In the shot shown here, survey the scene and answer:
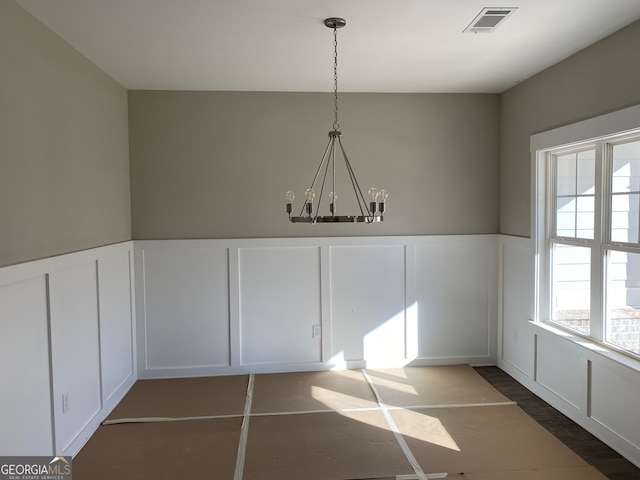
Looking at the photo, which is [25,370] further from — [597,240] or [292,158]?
[597,240]

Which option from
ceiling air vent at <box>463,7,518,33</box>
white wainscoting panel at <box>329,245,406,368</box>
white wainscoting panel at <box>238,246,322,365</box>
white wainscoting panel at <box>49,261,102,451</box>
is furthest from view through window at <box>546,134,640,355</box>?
white wainscoting panel at <box>49,261,102,451</box>

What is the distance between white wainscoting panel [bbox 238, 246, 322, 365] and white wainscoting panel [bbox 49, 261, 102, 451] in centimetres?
139

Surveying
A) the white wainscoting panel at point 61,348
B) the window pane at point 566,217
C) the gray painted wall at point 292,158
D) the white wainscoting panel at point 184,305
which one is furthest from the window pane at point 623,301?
the white wainscoting panel at point 61,348

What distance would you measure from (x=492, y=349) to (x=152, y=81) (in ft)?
13.4

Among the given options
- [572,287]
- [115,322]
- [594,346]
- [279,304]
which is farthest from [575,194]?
[115,322]

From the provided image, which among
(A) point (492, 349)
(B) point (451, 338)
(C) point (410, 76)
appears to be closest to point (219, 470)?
(B) point (451, 338)

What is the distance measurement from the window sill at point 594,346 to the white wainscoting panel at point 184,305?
2792 mm

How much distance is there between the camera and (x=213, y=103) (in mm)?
4316

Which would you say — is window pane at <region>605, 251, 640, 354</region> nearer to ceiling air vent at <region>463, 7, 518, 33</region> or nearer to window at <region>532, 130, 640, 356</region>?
window at <region>532, 130, 640, 356</region>

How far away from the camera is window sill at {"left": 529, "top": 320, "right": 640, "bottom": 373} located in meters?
Result: 2.81

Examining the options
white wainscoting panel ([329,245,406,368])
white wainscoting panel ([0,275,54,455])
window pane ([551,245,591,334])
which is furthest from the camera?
white wainscoting panel ([329,245,406,368])

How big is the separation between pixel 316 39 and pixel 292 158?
4.87ft

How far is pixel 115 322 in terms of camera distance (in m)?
3.79

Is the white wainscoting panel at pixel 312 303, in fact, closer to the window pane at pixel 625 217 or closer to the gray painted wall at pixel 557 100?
the gray painted wall at pixel 557 100
